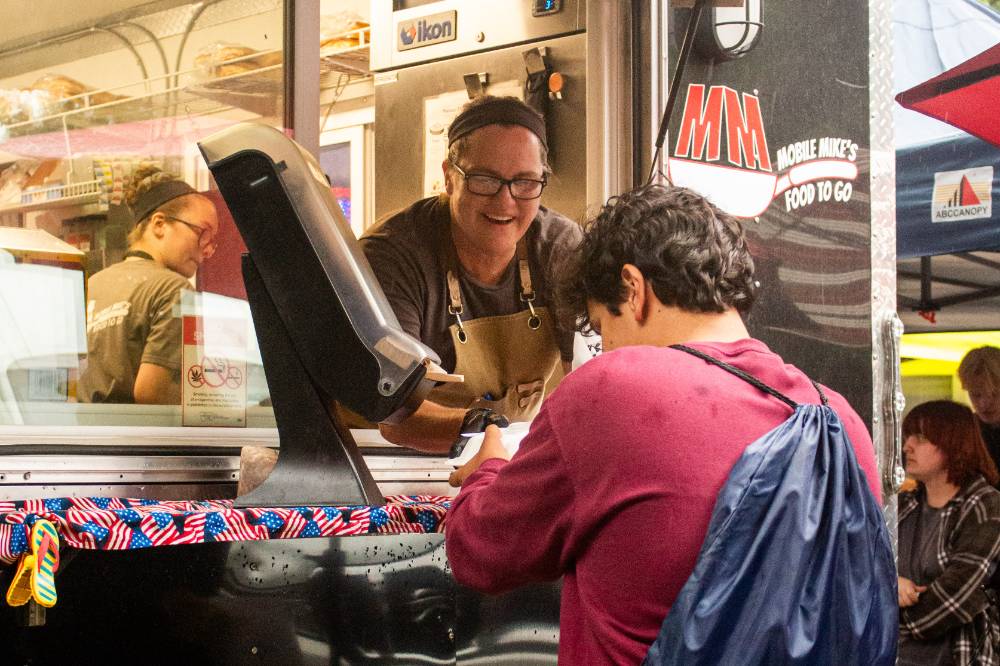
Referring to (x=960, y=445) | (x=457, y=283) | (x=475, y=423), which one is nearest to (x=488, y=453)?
(x=475, y=423)

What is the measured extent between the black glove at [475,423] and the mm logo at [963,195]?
9.79ft

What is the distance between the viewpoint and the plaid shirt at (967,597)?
13.7ft

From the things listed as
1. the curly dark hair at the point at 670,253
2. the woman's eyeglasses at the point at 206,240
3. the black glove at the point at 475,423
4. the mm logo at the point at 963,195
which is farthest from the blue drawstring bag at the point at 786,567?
the mm logo at the point at 963,195

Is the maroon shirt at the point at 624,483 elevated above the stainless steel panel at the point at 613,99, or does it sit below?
below

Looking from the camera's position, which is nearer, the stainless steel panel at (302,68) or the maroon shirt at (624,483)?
the maroon shirt at (624,483)

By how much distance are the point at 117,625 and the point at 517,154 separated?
140 centimetres

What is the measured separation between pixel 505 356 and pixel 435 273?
0.26 m

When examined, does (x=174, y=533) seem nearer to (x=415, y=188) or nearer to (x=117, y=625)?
(x=117, y=625)

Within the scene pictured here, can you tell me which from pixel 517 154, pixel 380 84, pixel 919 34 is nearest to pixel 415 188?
pixel 380 84

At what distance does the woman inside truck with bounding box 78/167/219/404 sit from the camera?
2.16m

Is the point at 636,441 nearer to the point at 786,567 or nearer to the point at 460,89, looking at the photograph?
the point at 786,567

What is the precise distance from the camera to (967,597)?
4160mm

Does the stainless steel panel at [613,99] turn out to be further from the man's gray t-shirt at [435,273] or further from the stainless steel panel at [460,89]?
the man's gray t-shirt at [435,273]

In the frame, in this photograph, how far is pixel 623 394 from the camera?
1412mm
